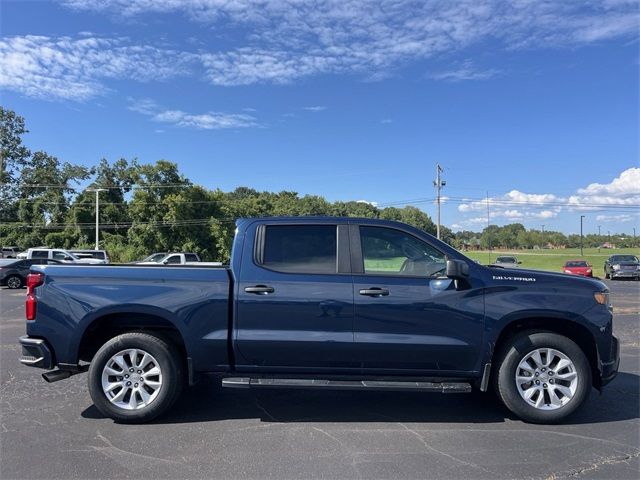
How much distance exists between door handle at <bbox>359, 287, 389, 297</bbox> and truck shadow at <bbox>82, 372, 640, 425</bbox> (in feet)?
4.09

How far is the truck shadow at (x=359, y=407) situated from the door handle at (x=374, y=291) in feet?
4.09

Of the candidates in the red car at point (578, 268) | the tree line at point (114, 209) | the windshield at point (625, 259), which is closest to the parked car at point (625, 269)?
the windshield at point (625, 259)

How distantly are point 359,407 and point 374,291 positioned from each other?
1.41m

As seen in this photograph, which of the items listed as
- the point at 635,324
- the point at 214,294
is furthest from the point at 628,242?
the point at 214,294

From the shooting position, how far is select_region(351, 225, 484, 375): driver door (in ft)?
15.1

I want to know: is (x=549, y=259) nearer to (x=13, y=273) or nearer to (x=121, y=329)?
(x=13, y=273)

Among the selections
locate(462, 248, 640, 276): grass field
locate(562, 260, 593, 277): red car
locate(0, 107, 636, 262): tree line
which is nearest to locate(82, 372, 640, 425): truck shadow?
locate(562, 260, 593, 277): red car

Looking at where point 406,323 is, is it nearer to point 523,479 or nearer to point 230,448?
point 523,479

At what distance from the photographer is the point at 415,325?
181 inches

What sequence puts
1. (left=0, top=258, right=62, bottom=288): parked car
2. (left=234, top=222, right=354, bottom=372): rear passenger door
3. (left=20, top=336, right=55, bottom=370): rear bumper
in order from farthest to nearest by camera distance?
(left=0, top=258, right=62, bottom=288): parked car < (left=20, top=336, right=55, bottom=370): rear bumper < (left=234, top=222, right=354, bottom=372): rear passenger door

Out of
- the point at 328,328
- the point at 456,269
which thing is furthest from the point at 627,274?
the point at 328,328

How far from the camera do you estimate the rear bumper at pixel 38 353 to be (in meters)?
4.72

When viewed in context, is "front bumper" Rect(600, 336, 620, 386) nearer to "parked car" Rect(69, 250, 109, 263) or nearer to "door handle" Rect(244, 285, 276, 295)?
"door handle" Rect(244, 285, 276, 295)

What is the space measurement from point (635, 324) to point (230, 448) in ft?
34.8
